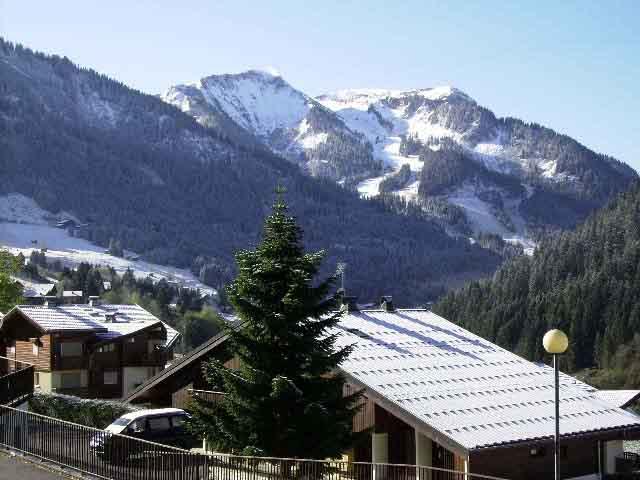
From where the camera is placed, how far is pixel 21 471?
26938mm

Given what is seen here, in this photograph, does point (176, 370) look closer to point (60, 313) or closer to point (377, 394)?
point (377, 394)

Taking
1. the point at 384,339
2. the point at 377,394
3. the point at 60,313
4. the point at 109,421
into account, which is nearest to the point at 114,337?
the point at 60,313

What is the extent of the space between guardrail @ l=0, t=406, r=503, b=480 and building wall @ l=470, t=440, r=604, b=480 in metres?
1.75

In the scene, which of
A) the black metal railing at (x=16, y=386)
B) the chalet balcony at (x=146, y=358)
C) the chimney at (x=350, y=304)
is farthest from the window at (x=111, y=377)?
the chimney at (x=350, y=304)

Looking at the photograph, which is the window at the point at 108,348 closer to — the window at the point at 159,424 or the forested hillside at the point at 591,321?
the window at the point at 159,424

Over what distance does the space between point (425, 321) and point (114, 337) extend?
35.2 metres

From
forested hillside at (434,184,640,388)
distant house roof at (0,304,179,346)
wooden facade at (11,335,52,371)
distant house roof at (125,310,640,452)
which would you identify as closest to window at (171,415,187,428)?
distant house roof at (125,310,640,452)

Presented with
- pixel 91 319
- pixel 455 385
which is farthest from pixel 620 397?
pixel 91 319

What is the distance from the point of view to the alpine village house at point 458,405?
28672 mm

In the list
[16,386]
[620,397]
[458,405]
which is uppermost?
[458,405]

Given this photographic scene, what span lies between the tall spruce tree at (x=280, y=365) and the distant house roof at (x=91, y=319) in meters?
39.6

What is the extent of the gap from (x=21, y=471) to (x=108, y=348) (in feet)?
142

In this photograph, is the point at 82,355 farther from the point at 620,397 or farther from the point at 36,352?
the point at 620,397

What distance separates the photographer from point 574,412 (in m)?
32.6
